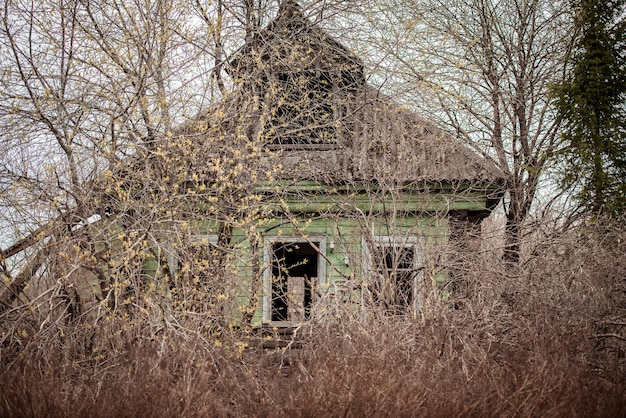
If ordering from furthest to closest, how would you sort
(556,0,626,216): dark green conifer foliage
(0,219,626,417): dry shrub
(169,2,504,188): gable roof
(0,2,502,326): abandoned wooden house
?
(556,0,626,216): dark green conifer foliage → (169,2,504,188): gable roof → (0,2,502,326): abandoned wooden house → (0,219,626,417): dry shrub

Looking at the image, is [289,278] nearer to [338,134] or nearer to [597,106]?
[338,134]

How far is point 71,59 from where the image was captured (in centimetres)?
655

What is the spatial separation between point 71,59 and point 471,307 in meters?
4.94

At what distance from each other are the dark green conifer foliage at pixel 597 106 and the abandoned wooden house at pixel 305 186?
1464 millimetres

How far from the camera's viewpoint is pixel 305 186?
9.60m

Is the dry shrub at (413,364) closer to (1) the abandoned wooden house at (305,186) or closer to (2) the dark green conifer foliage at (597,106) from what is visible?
(1) the abandoned wooden house at (305,186)

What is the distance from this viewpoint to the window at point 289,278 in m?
7.11

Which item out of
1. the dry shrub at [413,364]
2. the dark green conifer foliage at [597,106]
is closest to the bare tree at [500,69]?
the dark green conifer foliage at [597,106]

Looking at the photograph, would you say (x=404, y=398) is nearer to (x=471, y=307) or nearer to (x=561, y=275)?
(x=471, y=307)

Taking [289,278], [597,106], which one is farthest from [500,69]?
[289,278]

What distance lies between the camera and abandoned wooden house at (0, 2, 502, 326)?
6.82 meters

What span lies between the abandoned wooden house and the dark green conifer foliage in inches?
57.6

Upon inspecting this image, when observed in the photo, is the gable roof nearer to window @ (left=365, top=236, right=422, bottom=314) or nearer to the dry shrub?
window @ (left=365, top=236, right=422, bottom=314)

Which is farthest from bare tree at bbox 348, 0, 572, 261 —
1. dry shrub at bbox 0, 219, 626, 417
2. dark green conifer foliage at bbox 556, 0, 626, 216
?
dry shrub at bbox 0, 219, 626, 417
